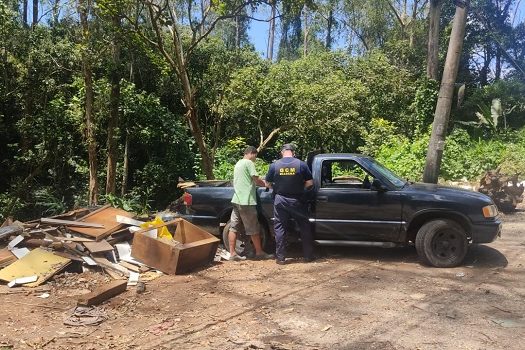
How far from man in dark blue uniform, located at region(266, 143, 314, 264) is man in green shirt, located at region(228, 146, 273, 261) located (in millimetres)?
317

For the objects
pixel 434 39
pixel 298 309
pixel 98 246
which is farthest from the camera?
pixel 434 39

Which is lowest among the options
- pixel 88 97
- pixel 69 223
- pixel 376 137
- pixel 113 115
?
pixel 69 223

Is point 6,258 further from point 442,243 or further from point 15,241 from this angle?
point 442,243

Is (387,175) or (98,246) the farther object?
(387,175)

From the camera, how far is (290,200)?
23.5 feet

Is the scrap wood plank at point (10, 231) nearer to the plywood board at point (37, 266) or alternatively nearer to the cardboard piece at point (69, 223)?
the cardboard piece at point (69, 223)

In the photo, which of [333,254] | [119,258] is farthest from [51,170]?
[333,254]

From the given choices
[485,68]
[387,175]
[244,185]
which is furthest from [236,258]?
[485,68]

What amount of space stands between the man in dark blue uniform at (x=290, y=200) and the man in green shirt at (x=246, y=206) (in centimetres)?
32

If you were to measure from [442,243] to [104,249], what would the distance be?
15.5ft

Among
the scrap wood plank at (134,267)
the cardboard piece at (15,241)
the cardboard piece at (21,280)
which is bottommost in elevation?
the cardboard piece at (21,280)

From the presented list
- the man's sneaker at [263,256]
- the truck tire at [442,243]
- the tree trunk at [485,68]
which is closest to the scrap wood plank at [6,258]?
the man's sneaker at [263,256]

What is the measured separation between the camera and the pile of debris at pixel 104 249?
6.47m

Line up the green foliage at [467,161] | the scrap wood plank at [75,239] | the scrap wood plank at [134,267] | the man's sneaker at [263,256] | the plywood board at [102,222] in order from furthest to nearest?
the green foliage at [467,161] → the man's sneaker at [263,256] → the plywood board at [102,222] → the scrap wood plank at [75,239] → the scrap wood plank at [134,267]
